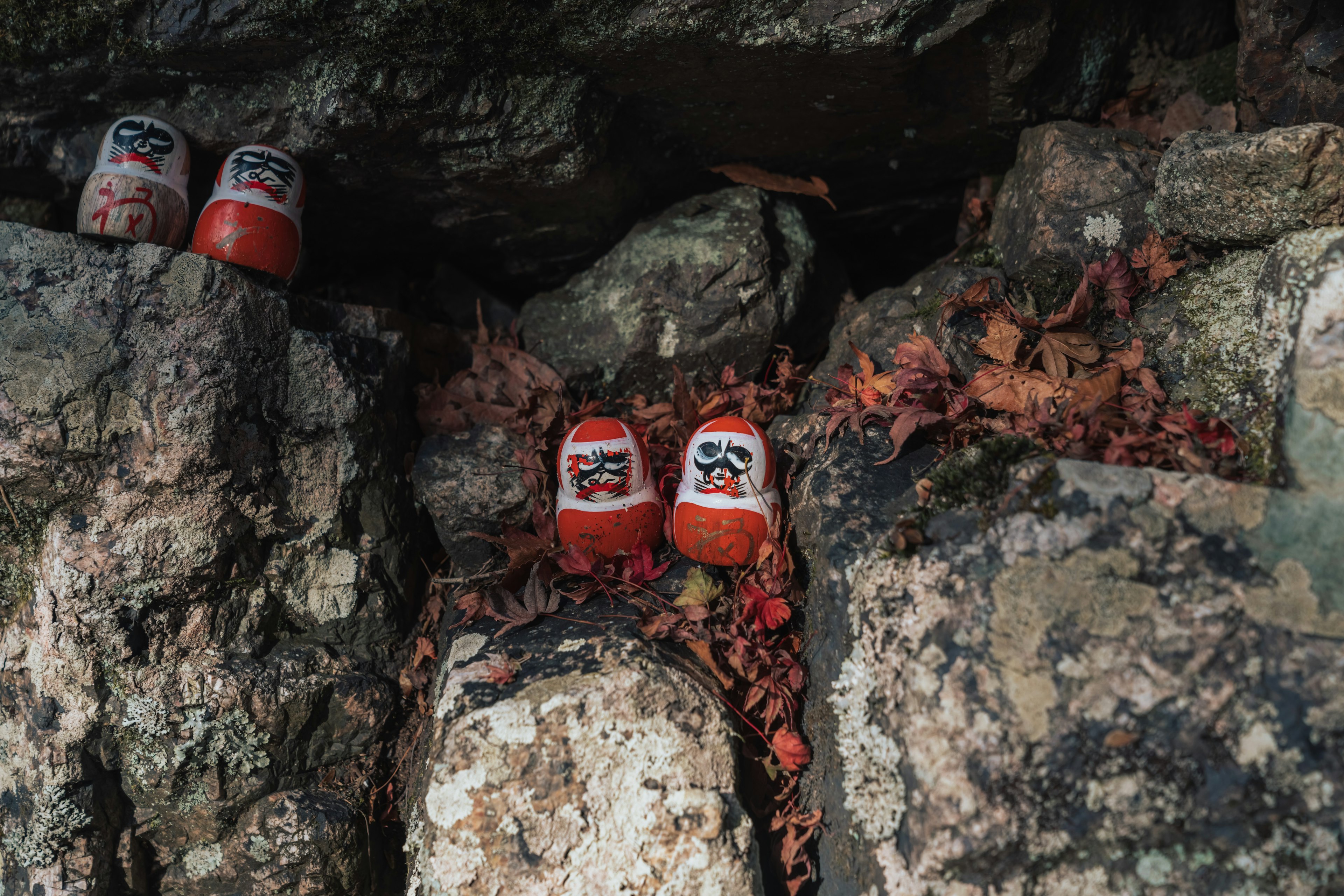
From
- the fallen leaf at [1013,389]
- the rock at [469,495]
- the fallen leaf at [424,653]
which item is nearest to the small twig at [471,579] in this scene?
the rock at [469,495]

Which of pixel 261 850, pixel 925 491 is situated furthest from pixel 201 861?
pixel 925 491

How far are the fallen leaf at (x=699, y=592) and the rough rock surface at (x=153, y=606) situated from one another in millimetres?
1500

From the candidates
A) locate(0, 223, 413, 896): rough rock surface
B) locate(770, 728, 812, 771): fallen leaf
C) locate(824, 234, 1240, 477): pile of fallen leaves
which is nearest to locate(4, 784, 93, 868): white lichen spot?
locate(0, 223, 413, 896): rough rock surface

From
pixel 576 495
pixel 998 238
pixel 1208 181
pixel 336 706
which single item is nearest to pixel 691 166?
pixel 998 238

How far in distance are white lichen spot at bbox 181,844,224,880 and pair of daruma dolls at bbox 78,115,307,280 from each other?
2471 mm

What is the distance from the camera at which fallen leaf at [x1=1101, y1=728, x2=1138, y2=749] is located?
2121 millimetres

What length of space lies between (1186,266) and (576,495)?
277 cm

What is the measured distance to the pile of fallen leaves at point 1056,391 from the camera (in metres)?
2.59

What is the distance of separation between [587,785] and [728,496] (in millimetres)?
1221

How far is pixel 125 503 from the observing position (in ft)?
10.1

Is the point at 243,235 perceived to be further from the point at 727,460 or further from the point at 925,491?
the point at 925,491

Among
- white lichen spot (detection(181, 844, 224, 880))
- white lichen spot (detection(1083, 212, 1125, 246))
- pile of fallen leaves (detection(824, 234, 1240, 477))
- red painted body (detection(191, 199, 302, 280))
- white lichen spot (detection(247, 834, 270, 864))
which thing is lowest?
white lichen spot (detection(181, 844, 224, 880))

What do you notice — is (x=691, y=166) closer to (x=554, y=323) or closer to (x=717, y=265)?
(x=717, y=265)

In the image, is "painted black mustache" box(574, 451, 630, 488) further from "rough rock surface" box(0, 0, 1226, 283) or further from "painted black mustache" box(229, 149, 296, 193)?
"painted black mustache" box(229, 149, 296, 193)
